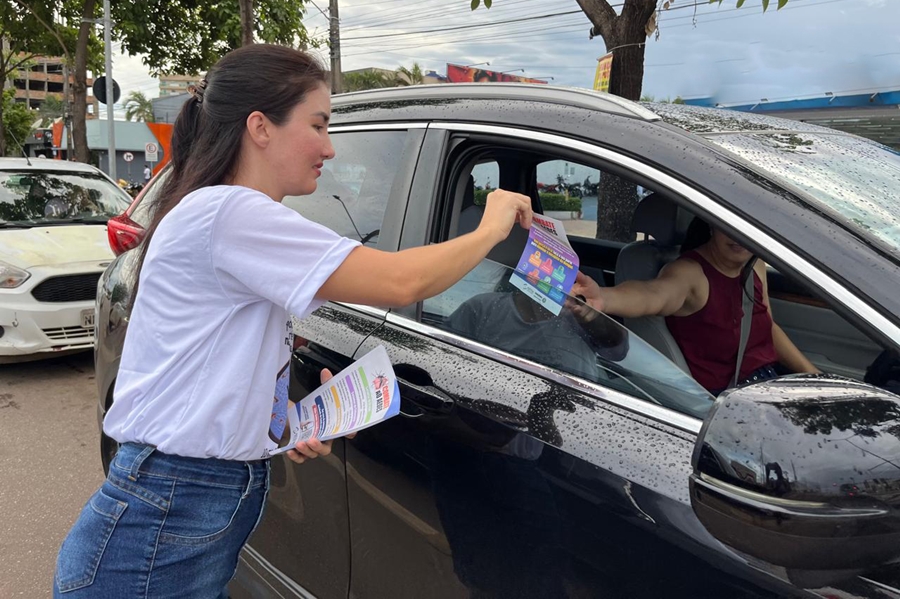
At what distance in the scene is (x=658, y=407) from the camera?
139 cm

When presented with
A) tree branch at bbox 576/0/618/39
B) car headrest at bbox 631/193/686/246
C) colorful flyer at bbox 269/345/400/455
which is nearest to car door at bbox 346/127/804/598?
colorful flyer at bbox 269/345/400/455

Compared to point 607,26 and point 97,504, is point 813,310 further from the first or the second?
point 607,26

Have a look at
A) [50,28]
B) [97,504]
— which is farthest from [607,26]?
[50,28]

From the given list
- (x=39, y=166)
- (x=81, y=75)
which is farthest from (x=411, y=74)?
(x=39, y=166)

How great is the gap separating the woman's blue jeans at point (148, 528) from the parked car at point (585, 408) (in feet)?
1.61

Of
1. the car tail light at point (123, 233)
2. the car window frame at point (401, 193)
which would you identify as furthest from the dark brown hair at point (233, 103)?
the car tail light at point (123, 233)

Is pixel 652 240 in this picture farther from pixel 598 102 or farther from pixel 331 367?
pixel 331 367

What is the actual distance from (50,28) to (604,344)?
17091 mm

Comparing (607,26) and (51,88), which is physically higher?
(51,88)

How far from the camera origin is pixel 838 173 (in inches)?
63.0

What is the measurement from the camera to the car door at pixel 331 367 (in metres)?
1.88

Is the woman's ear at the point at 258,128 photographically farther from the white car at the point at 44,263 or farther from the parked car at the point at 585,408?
the white car at the point at 44,263

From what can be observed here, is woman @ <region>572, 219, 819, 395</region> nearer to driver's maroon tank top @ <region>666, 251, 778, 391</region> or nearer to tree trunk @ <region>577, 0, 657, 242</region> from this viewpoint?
driver's maroon tank top @ <region>666, 251, 778, 391</region>

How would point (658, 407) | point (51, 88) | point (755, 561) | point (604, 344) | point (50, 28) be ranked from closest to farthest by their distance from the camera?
point (755, 561), point (658, 407), point (604, 344), point (50, 28), point (51, 88)
